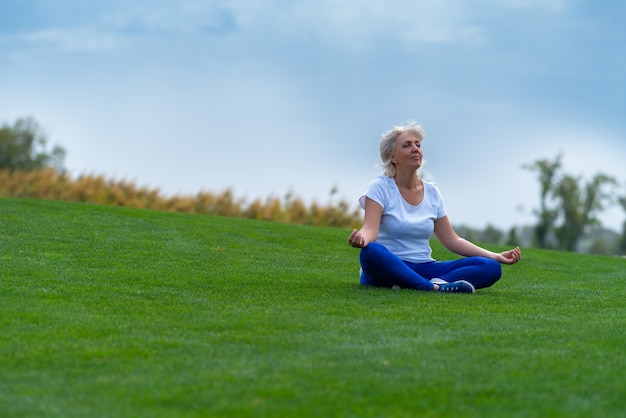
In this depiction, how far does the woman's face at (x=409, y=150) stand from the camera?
23.0 feet

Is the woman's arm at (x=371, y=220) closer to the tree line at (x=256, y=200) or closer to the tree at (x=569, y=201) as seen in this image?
the tree line at (x=256, y=200)

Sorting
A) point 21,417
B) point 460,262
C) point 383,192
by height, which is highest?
point 383,192

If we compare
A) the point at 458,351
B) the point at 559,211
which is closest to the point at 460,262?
the point at 458,351

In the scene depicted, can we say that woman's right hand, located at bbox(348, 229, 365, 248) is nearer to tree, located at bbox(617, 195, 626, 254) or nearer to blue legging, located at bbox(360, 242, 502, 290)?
blue legging, located at bbox(360, 242, 502, 290)

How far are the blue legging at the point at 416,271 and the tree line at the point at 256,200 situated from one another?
12.6 m

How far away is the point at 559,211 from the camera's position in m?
61.9

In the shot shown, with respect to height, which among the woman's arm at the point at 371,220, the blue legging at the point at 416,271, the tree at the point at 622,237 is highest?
the tree at the point at 622,237

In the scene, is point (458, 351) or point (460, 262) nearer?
point (458, 351)

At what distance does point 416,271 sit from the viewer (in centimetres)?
721

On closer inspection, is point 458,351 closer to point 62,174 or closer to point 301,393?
point 301,393

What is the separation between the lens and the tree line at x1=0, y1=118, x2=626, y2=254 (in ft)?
64.8

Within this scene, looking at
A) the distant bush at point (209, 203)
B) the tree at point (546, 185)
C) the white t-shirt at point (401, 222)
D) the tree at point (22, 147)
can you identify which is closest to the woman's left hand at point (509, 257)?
the white t-shirt at point (401, 222)

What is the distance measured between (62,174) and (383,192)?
14627mm

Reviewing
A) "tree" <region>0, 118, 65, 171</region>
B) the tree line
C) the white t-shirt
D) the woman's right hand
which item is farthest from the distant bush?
"tree" <region>0, 118, 65, 171</region>
